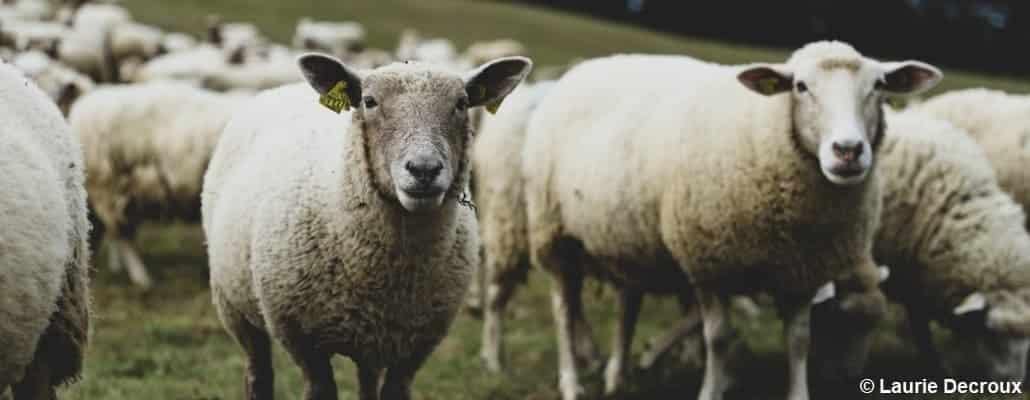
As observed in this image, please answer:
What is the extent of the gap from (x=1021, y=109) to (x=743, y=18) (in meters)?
37.6

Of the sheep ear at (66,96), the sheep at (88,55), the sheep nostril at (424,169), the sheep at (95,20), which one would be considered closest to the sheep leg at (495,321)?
the sheep nostril at (424,169)

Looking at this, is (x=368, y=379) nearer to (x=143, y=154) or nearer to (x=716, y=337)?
(x=716, y=337)

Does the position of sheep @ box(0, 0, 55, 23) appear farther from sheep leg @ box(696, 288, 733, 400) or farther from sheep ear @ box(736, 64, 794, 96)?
sheep ear @ box(736, 64, 794, 96)

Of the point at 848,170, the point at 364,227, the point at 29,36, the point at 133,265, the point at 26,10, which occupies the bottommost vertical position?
the point at 133,265

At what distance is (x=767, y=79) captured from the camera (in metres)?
6.58

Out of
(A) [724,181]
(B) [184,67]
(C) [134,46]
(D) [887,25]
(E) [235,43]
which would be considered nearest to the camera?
(A) [724,181]

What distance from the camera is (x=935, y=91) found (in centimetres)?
3288

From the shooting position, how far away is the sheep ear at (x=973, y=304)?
7961 mm

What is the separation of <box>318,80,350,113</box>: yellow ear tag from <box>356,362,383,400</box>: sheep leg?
3.52 ft

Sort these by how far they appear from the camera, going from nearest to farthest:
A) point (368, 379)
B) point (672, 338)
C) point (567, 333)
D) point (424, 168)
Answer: point (424, 168), point (368, 379), point (567, 333), point (672, 338)

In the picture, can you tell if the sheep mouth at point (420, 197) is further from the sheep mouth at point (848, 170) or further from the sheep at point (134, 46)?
the sheep at point (134, 46)

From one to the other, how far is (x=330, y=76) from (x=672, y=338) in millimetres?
4462

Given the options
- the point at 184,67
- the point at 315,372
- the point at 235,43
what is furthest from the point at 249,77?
the point at 315,372

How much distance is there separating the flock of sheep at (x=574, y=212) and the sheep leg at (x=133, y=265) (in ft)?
10.1
